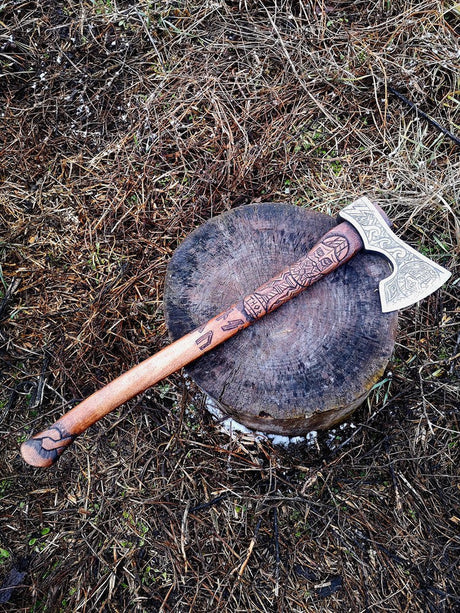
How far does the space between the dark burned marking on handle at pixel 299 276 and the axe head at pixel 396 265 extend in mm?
135

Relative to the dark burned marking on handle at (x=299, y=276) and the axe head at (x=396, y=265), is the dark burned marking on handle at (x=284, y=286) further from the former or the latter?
the axe head at (x=396, y=265)

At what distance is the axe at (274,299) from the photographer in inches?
71.4

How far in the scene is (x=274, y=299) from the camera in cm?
195

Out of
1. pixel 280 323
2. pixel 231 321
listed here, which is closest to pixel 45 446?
pixel 231 321

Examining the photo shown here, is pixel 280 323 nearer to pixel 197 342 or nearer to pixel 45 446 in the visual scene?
pixel 197 342

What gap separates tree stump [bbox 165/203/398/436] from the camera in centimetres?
190

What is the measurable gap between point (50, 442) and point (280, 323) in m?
1.12

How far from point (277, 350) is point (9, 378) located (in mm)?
1739

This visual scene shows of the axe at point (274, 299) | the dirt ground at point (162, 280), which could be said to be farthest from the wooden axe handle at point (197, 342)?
the dirt ground at point (162, 280)

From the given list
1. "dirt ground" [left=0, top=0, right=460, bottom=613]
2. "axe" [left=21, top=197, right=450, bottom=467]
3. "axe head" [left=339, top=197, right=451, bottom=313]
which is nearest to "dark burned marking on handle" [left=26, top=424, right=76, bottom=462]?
"axe" [left=21, top=197, right=450, bottom=467]

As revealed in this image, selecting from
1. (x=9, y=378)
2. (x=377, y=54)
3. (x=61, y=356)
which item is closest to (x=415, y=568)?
(x=61, y=356)

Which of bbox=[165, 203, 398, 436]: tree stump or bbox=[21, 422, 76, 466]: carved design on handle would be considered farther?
bbox=[165, 203, 398, 436]: tree stump

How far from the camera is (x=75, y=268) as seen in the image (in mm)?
2850

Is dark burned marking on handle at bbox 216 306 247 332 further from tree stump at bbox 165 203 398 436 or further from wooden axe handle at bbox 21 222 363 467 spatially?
tree stump at bbox 165 203 398 436
